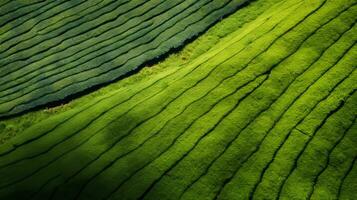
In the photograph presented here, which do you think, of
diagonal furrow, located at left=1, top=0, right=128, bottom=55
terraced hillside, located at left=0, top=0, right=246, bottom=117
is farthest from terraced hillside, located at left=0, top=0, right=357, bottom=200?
diagonal furrow, located at left=1, top=0, right=128, bottom=55

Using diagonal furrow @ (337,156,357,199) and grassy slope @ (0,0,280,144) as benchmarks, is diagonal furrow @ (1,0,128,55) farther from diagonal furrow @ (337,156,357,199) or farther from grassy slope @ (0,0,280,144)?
diagonal furrow @ (337,156,357,199)

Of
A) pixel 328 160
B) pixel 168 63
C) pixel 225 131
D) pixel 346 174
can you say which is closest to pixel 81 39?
pixel 168 63

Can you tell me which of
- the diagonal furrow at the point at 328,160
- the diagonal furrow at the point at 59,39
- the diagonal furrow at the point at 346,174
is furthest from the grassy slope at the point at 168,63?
the diagonal furrow at the point at 346,174

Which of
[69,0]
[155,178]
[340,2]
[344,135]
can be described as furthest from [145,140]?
[69,0]

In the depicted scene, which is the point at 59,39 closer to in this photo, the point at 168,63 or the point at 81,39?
the point at 81,39

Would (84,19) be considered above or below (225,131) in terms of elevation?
above

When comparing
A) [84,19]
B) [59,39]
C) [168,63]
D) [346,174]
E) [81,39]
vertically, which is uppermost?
[84,19]
